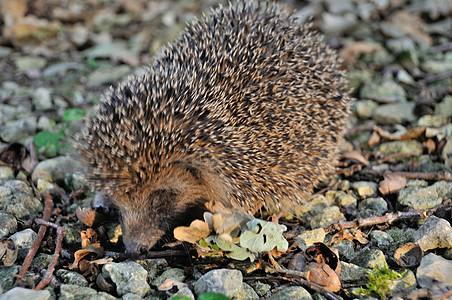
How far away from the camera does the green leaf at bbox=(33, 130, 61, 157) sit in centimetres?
509

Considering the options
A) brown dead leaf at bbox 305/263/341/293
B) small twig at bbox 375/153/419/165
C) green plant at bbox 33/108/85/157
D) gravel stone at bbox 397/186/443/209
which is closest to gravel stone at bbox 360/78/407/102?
small twig at bbox 375/153/419/165

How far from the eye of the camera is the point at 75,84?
700 centimetres

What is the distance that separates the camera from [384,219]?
3982mm

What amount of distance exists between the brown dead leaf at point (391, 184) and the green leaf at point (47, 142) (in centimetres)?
364

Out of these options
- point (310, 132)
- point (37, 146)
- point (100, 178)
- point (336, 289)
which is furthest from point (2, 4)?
point (336, 289)

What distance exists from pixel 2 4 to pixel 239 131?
6.83 metres

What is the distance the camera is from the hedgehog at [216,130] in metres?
3.65

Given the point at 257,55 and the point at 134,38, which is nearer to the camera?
the point at 257,55

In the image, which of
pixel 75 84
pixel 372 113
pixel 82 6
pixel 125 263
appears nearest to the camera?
pixel 125 263

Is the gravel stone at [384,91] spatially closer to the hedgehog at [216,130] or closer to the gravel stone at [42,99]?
the hedgehog at [216,130]

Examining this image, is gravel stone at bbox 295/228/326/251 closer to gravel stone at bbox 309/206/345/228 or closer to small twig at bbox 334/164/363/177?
gravel stone at bbox 309/206/345/228

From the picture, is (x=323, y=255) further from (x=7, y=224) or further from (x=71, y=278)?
(x=7, y=224)

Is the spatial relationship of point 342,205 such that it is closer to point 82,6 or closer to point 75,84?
point 75,84

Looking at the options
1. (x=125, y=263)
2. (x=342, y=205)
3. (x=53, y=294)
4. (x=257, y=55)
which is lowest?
(x=53, y=294)
